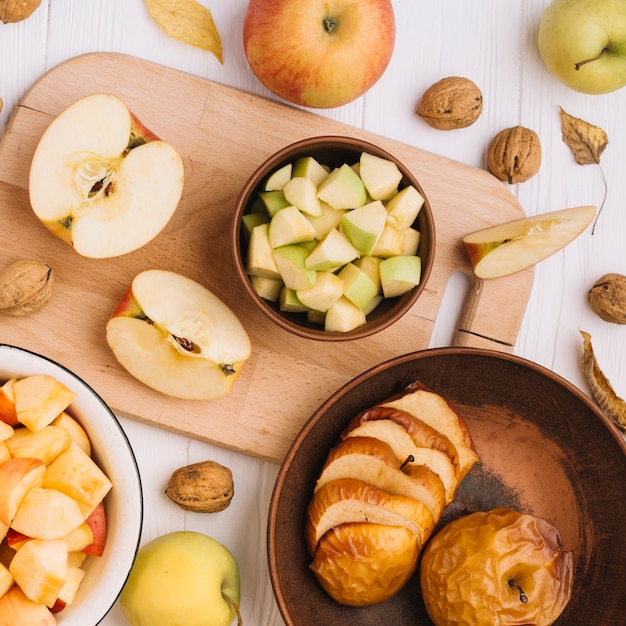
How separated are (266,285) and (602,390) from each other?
721mm

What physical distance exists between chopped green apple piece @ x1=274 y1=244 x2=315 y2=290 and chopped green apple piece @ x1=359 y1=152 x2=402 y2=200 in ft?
0.53

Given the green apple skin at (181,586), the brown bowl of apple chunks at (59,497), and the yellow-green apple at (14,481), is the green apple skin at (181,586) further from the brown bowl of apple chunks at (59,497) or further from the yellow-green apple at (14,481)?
the yellow-green apple at (14,481)

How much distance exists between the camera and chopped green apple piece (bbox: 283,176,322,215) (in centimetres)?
123

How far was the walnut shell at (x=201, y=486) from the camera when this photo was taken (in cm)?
135

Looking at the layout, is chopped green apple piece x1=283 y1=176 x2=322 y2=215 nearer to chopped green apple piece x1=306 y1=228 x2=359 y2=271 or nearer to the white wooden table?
chopped green apple piece x1=306 y1=228 x2=359 y2=271

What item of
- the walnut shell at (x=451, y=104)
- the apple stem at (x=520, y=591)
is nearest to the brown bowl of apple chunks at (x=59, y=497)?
the apple stem at (x=520, y=591)

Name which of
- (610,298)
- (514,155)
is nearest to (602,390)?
(610,298)

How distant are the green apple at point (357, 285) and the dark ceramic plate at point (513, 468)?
0.42 ft

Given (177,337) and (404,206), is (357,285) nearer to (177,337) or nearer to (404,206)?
(404,206)

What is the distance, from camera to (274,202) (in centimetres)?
126

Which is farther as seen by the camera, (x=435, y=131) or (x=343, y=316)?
(x=435, y=131)

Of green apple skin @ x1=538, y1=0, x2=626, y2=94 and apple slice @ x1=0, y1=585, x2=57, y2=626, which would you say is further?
green apple skin @ x1=538, y1=0, x2=626, y2=94

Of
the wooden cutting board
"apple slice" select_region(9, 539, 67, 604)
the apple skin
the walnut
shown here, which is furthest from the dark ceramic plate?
the walnut

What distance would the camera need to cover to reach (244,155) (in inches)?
54.1
